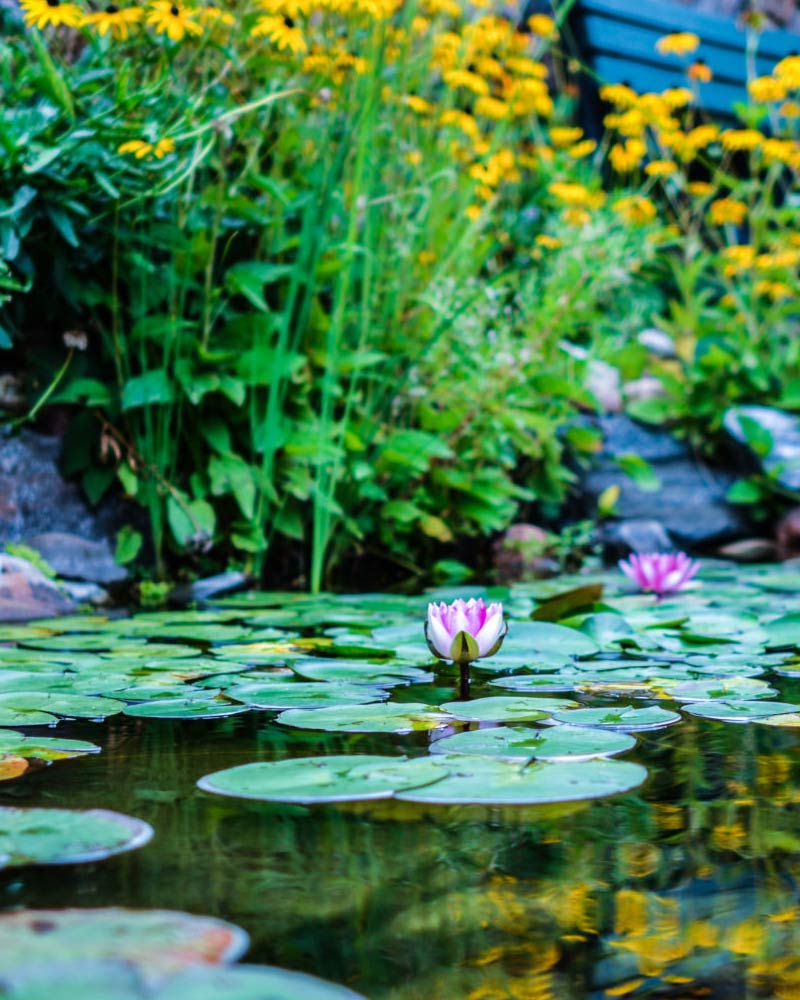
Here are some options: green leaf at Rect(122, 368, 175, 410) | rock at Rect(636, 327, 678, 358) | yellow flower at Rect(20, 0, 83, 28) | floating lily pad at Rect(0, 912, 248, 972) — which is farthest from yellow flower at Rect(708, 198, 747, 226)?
floating lily pad at Rect(0, 912, 248, 972)

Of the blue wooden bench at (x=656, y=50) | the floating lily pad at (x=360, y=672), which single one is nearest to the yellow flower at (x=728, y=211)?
the blue wooden bench at (x=656, y=50)

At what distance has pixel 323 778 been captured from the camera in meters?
0.86

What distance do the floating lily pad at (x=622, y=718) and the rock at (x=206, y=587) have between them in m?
1.48

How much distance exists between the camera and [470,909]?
624 mm

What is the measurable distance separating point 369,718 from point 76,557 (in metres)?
1.75

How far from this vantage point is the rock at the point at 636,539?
3.63 metres

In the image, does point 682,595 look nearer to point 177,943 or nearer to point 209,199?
point 209,199

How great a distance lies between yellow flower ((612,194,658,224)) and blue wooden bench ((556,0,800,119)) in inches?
61.1

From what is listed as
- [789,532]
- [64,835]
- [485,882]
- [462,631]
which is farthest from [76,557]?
[789,532]

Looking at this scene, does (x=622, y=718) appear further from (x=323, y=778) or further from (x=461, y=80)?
(x=461, y=80)

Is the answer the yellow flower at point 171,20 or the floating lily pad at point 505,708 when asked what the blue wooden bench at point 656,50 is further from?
the floating lily pad at point 505,708

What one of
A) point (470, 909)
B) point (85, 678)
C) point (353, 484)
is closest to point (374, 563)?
point (353, 484)

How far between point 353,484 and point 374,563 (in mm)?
461

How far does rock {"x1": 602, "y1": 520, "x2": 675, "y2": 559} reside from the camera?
11.9 feet
